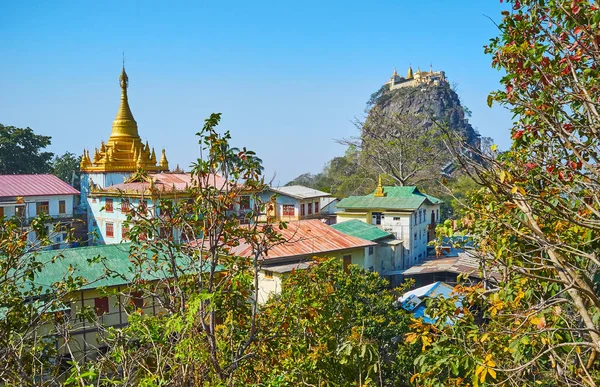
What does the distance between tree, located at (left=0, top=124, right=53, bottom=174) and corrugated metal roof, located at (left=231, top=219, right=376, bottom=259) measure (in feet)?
118

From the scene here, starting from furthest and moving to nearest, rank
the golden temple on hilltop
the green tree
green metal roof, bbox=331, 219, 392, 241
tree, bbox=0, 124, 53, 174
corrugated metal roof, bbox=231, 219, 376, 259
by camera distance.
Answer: tree, bbox=0, 124, 53, 174, the golden temple on hilltop, green metal roof, bbox=331, 219, 392, 241, corrugated metal roof, bbox=231, 219, 376, 259, the green tree

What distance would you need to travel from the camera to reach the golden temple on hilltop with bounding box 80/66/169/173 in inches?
1567

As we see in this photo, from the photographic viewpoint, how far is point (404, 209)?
30.4m

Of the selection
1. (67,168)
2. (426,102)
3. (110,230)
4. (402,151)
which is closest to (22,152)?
(67,168)

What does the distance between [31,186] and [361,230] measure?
22720mm

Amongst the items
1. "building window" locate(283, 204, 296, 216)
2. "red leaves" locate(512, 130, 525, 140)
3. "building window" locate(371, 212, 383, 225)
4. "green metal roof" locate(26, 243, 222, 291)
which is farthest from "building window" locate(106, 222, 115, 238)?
"red leaves" locate(512, 130, 525, 140)

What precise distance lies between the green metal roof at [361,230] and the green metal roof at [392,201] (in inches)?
72.9

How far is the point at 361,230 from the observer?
93.9 ft

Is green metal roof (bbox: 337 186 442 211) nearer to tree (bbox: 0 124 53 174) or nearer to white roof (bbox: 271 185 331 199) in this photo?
white roof (bbox: 271 185 331 199)

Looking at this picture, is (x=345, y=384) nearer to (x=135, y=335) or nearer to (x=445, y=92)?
(x=135, y=335)

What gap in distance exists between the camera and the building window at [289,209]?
34.0 metres

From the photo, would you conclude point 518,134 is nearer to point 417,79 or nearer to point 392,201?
point 392,201

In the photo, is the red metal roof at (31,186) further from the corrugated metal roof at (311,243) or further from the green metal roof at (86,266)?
the green metal roof at (86,266)

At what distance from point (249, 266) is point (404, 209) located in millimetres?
24490
